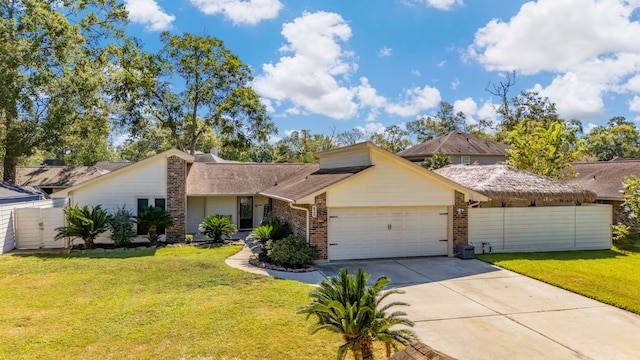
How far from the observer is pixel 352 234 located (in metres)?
12.2

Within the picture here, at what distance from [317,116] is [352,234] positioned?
1517 inches

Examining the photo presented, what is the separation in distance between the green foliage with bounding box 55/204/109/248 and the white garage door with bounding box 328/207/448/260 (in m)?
8.92

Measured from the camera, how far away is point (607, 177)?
20.4 metres

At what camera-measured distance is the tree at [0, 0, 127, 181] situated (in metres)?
19.5

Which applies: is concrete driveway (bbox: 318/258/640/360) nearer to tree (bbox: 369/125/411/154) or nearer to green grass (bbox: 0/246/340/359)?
green grass (bbox: 0/246/340/359)

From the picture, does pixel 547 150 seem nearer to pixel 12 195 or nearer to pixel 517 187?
pixel 517 187

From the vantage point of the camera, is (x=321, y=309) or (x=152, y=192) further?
(x=152, y=192)

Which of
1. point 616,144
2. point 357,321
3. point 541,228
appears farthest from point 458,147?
point 616,144

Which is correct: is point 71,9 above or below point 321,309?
above

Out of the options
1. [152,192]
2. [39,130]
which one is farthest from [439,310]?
[39,130]

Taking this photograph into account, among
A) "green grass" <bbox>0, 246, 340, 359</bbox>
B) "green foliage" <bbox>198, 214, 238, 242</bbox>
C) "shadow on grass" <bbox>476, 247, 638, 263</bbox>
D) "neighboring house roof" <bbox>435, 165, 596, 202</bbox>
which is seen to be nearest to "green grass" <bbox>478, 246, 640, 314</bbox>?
"shadow on grass" <bbox>476, 247, 638, 263</bbox>

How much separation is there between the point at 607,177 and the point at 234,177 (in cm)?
2051

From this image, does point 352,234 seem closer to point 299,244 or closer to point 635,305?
point 299,244

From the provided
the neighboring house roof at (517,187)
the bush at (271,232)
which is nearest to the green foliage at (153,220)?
the bush at (271,232)
